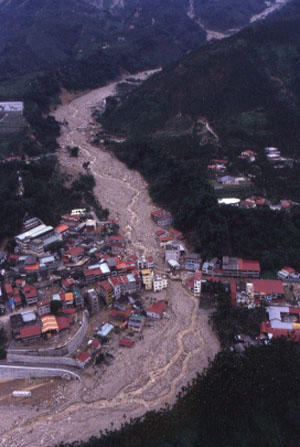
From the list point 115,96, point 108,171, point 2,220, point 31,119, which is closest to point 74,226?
point 2,220

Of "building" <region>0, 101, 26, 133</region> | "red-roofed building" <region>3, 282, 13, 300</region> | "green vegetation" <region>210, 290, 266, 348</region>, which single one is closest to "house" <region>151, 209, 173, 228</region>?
"green vegetation" <region>210, 290, 266, 348</region>

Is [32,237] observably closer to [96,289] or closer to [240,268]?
[96,289]

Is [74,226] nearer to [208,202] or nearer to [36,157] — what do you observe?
[208,202]

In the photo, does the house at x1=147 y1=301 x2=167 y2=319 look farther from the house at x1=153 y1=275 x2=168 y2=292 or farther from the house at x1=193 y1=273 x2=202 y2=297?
the house at x1=193 y1=273 x2=202 y2=297

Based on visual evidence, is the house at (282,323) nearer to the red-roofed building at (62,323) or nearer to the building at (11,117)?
the red-roofed building at (62,323)

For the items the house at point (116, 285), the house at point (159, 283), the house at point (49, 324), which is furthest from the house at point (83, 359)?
the house at point (159, 283)
